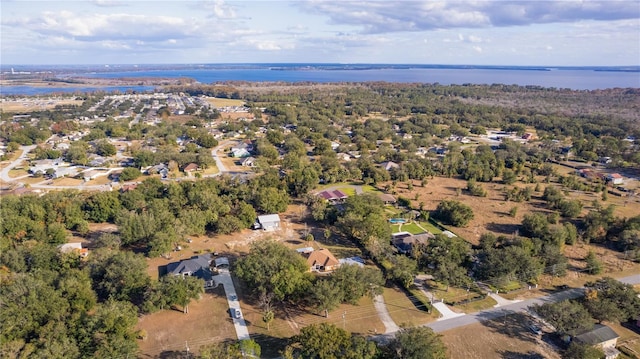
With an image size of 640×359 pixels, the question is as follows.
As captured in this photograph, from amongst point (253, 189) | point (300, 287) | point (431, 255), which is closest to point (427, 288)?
point (431, 255)

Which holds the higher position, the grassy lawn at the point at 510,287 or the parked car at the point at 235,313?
the grassy lawn at the point at 510,287

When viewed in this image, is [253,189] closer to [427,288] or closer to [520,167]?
[427,288]

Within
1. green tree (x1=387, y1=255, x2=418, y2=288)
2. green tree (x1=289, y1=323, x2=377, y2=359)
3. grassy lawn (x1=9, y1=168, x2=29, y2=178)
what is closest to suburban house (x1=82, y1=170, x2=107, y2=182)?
grassy lawn (x1=9, y1=168, x2=29, y2=178)

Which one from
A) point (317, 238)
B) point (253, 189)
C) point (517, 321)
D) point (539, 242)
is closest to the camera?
point (517, 321)

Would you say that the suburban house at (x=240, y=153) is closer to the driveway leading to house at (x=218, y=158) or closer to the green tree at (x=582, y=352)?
the driveway leading to house at (x=218, y=158)

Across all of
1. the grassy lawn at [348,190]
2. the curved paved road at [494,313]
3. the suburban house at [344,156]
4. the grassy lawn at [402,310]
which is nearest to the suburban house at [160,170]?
the grassy lawn at [348,190]

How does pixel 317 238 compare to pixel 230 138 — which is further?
pixel 230 138

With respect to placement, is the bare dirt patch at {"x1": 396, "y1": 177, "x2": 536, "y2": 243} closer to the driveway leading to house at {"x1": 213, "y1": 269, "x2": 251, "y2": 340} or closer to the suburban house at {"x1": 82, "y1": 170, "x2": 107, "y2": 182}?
the driveway leading to house at {"x1": 213, "y1": 269, "x2": 251, "y2": 340}
